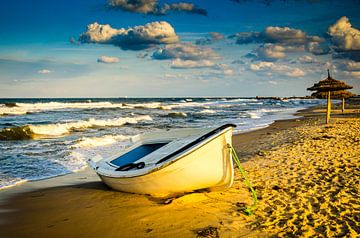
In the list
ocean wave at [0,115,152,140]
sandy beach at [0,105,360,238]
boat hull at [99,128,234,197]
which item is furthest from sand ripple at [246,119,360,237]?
ocean wave at [0,115,152,140]

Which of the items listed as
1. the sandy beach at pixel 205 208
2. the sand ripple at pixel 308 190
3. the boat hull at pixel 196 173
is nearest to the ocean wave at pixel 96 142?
the sandy beach at pixel 205 208

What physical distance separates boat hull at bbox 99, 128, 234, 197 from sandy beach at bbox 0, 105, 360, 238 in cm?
30

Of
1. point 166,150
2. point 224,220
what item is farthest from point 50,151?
point 224,220

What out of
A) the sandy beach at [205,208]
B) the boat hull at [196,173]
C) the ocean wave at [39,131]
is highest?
the boat hull at [196,173]

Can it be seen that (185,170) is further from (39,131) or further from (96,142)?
(39,131)

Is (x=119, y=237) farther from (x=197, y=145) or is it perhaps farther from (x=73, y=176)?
(x=73, y=176)

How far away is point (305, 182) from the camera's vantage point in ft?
21.7

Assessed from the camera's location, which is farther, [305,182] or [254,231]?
[305,182]

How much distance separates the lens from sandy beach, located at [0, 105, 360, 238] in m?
4.54

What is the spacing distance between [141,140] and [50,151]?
19.3 feet

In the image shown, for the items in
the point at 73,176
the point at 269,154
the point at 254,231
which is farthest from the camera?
the point at 269,154

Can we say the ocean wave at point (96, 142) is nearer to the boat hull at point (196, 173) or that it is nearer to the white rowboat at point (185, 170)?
the white rowboat at point (185, 170)

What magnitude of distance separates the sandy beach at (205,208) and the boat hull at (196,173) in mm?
300

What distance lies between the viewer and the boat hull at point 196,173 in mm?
5383
